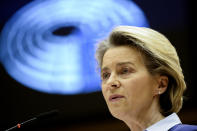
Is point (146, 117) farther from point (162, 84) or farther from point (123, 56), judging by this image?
point (123, 56)

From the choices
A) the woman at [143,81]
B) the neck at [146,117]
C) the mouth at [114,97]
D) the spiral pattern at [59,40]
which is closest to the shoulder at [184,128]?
the woman at [143,81]

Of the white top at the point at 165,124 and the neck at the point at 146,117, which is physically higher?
the neck at the point at 146,117

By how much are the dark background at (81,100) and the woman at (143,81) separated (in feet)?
5.28

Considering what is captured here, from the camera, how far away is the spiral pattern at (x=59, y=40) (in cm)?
337

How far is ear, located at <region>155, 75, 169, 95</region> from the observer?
178 cm

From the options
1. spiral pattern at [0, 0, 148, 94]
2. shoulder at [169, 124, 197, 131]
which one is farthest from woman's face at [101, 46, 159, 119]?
spiral pattern at [0, 0, 148, 94]

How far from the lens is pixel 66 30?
3.48 meters

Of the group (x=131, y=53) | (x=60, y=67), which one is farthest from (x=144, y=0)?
(x=131, y=53)

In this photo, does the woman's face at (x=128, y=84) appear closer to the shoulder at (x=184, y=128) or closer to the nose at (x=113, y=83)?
the nose at (x=113, y=83)

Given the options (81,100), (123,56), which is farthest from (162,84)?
(81,100)

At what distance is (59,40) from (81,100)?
56cm

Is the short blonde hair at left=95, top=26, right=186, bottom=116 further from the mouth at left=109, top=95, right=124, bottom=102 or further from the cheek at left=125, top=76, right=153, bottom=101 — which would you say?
the mouth at left=109, top=95, right=124, bottom=102

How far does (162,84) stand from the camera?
179 cm

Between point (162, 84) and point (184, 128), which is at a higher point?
point (162, 84)
